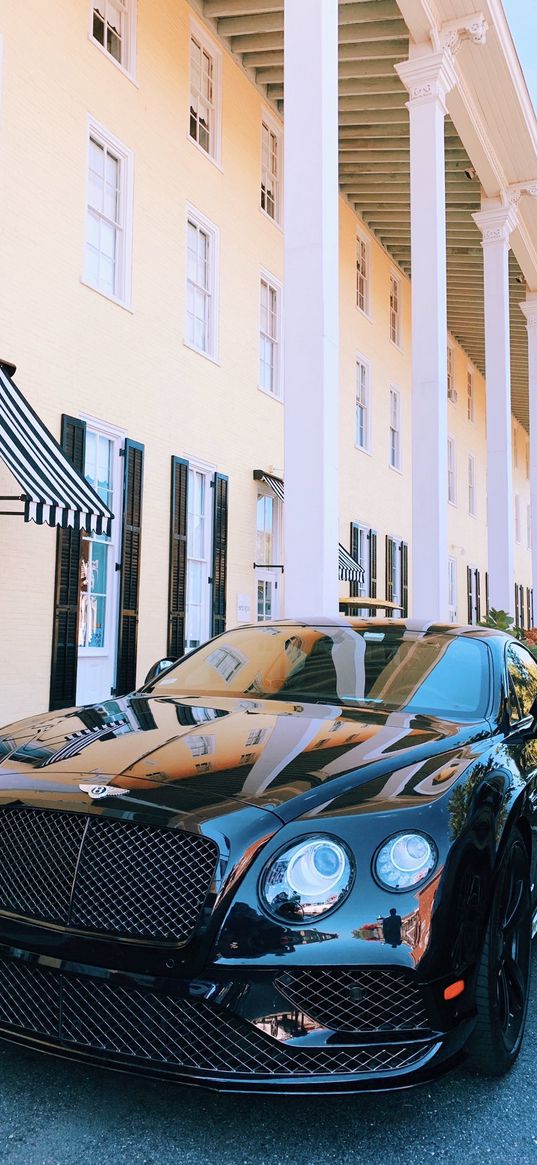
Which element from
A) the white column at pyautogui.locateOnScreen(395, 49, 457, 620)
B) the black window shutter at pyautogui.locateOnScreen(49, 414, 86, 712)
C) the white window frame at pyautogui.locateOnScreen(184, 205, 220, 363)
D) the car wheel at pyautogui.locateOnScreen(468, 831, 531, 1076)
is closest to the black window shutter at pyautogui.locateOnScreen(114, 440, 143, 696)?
the black window shutter at pyautogui.locateOnScreen(49, 414, 86, 712)

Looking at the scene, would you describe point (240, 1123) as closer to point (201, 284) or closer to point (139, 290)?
point (139, 290)

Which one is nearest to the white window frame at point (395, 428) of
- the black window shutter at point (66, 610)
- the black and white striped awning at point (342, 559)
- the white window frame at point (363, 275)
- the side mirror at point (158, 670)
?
the white window frame at point (363, 275)

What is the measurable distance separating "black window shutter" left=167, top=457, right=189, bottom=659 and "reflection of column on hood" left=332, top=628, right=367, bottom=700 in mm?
7202

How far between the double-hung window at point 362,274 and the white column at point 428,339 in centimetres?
752

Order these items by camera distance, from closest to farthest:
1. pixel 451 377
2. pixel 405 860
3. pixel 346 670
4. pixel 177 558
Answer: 1. pixel 405 860
2. pixel 346 670
3. pixel 177 558
4. pixel 451 377

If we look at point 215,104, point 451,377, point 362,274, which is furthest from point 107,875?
point 451,377

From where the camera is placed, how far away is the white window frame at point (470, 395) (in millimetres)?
27297

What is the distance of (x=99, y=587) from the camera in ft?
32.9

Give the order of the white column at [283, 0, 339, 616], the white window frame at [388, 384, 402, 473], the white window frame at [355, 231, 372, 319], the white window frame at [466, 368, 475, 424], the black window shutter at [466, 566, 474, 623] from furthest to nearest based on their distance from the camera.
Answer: the white window frame at [466, 368, 475, 424], the black window shutter at [466, 566, 474, 623], the white window frame at [388, 384, 402, 473], the white window frame at [355, 231, 372, 319], the white column at [283, 0, 339, 616]

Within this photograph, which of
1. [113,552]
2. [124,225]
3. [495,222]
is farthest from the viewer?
[495,222]

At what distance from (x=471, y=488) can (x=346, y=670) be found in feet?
81.7

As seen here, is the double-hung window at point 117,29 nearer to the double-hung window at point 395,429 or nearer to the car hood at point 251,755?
the car hood at point 251,755

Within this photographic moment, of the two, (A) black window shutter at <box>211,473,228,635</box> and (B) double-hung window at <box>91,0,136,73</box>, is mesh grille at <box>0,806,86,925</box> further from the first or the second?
(B) double-hung window at <box>91,0,136,73</box>

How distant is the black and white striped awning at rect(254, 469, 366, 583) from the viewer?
13.5m
